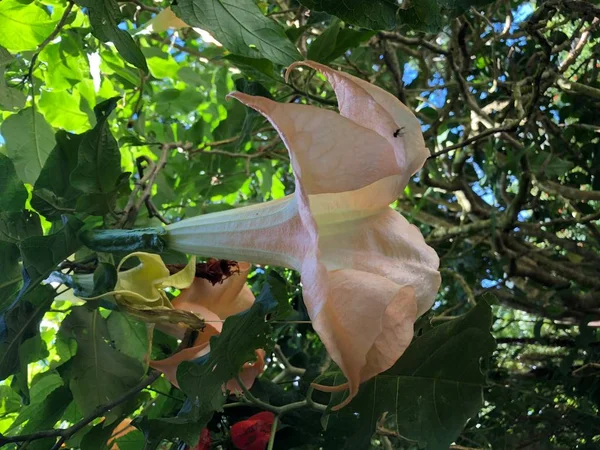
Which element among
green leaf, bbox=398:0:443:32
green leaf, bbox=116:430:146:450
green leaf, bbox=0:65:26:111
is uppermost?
green leaf, bbox=398:0:443:32

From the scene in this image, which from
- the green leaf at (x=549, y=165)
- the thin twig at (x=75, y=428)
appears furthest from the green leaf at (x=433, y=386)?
the green leaf at (x=549, y=165)

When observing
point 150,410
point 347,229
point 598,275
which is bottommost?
point 598,275

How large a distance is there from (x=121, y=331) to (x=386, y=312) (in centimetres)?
43

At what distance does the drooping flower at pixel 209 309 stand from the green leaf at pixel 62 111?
0.48 m

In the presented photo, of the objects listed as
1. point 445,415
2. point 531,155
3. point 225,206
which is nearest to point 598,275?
point 531,155

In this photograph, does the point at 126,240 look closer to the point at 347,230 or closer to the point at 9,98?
the point at 347,230

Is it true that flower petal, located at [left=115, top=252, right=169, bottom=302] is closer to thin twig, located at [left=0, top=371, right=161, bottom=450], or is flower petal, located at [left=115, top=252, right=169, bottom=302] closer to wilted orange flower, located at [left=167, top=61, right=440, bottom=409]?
wilted orange flower, located at [left=167, top=61, right=440, bottom=409]

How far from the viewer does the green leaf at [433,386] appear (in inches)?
20.1

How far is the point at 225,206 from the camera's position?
915 mm

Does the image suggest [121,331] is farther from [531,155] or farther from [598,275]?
[598,275]

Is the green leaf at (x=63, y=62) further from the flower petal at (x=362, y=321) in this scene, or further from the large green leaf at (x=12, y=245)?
the flower petal at (x=362, y=321)

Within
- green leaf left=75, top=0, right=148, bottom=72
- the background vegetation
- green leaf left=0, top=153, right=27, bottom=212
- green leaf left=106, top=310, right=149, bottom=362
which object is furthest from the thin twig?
green leaf left=75, top=0, right=148, bottom=72

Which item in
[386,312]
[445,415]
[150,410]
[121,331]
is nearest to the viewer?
[386,312]

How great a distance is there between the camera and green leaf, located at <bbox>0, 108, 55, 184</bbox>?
0.71 m
